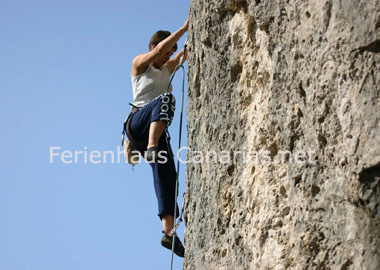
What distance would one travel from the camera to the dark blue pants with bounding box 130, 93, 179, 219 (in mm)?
6453

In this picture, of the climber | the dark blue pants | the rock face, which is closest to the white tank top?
the climber

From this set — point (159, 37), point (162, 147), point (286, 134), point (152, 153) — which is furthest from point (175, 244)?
point (286, 134)

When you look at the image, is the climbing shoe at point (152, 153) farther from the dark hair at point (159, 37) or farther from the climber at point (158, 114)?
the dark hair at point (159, 37)

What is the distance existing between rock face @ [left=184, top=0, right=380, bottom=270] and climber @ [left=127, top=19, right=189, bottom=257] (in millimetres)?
632

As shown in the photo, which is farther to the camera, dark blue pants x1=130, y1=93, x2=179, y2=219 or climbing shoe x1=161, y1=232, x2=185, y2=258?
dark blue pants x1=130, y1=93, x2=179, y2=219

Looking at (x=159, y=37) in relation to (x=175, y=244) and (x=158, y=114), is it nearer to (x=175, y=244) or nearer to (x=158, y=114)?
(x=158, y=114)

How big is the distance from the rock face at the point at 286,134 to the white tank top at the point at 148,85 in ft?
4.00

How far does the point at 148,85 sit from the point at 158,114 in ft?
1.79

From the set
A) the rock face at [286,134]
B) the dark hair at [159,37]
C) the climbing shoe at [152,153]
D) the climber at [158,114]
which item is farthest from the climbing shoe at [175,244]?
the dark hair at [159,37]

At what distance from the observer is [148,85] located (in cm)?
698

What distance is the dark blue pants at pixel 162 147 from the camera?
645cm

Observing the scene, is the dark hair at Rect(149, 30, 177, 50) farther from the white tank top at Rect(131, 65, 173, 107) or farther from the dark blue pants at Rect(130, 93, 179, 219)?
the dark blue pants at Rect(130, 93, 179, 219)

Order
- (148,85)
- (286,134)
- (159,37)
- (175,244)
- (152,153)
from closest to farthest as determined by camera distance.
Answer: (286,134) < (175,244) < (152,153) < (148,85) < (159,37)

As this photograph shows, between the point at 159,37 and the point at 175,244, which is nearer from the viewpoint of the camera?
the point at 175,244
